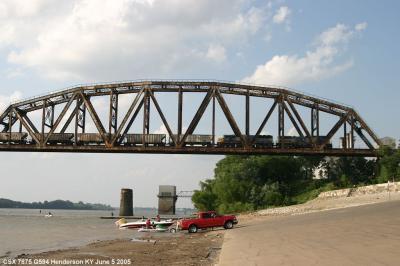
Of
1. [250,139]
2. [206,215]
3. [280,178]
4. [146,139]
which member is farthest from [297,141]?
[206,215]

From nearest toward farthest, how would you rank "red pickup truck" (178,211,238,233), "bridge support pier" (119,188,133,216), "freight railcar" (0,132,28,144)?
"red pickup truck" (178,211,238,233), "freight railcar" (0,132,28,144), "bridge support pier" (119,188,133,216)

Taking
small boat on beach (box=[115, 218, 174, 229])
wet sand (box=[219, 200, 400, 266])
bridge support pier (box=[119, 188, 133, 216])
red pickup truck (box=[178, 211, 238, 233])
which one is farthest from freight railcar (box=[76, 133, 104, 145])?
bridge support pier (box=[119, 188, 133, 216])

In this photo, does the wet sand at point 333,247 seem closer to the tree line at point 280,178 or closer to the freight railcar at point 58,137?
the tree line at point 280,178

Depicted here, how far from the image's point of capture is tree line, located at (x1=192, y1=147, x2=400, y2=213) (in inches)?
3081

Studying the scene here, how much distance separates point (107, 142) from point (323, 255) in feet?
200

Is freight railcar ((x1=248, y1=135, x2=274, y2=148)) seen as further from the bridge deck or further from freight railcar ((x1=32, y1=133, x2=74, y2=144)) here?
freight railcar ((x1=32, y1=133, x2=74, y2=144))

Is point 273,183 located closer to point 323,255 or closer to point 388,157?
point 388,157

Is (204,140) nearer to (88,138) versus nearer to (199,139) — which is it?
(199,139)

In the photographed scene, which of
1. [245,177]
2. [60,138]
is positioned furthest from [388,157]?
[60,138]

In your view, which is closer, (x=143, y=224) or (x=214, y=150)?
(x=143, y=224)

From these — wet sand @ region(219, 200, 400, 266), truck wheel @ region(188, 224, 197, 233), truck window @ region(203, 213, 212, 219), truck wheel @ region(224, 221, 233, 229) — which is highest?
wet sand @ region(219, 200, 400, 266)

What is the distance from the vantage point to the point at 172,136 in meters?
74.9

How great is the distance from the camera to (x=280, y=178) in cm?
8719

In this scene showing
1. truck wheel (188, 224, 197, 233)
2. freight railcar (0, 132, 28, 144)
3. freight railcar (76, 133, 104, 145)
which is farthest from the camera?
freight railcar (0, 132, 28, 144)
